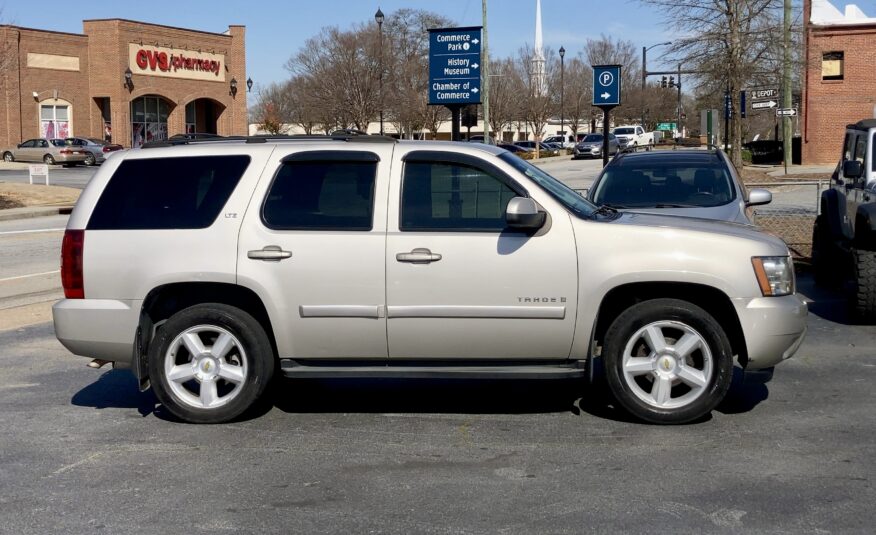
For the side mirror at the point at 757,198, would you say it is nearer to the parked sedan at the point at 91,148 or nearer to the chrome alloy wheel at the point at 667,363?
the chrome alloy wheel at the point at 667,363

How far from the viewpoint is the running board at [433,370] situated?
21.1 ft

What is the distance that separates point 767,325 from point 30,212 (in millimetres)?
22598

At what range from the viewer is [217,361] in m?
6.66

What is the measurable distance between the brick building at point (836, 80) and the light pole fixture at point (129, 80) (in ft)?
115

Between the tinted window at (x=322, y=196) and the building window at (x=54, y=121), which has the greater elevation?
the building window at (x=54, y=121)

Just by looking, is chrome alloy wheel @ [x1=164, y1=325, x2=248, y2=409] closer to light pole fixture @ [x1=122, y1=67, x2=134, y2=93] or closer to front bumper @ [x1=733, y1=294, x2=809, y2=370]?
front bumper @ [x1=733, y1=294, x2=809, y2=370]

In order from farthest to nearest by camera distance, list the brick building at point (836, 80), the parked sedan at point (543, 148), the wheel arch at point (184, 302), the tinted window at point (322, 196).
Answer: the parked sedan at point (543, 148) < the brick building at point (836, 80) < the wheel arch at point (184, 302) < the tinted window at point (322, 196)

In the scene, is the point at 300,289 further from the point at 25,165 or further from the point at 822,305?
the point at 25,165

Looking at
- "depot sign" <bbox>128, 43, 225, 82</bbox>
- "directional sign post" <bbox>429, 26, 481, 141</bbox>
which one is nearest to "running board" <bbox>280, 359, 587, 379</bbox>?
"directional sign post" <bbox>429, 26, 481, 141</bbox>

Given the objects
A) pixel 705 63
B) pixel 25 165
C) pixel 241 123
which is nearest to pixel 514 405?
pixel 705 63

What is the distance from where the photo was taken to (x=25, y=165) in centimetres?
5069

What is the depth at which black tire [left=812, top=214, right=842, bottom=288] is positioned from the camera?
12.1 m

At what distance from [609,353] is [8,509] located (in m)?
3.54

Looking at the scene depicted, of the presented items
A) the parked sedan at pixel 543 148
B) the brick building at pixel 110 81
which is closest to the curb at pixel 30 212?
the brick building at pixel 110 81
